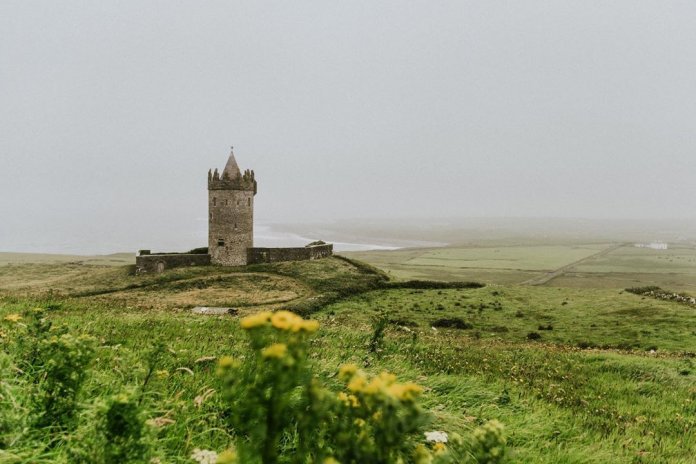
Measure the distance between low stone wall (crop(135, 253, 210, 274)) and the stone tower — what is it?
5.26 feet

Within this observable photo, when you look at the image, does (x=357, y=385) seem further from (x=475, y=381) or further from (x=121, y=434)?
(x=475, y=381)

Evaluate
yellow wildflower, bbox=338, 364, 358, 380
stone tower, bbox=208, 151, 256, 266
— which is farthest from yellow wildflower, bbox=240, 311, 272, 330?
stone tower, bbox=208, 151, 256, 266

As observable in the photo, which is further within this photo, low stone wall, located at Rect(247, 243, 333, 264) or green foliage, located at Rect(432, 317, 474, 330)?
low stone wall, located at Rect(247, 243, 333, 264)

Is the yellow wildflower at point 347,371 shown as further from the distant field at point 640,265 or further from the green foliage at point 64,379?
the distant field at point 640,265

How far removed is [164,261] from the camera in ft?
169

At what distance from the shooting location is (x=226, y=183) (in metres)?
55.1

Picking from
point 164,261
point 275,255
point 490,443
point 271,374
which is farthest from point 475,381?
point 164,261

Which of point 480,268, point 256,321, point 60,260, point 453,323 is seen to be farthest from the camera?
point 60,260

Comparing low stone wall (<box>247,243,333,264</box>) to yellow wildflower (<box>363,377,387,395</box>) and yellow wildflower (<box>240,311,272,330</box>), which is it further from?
yellow wildflower (<box>363,377,387,395</box>)

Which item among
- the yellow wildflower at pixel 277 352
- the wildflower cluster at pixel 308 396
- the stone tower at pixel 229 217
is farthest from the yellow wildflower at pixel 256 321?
the stone tower at pixel 229 217

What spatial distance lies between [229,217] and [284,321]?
5473 centimetres

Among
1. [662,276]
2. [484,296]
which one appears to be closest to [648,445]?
[484,296]

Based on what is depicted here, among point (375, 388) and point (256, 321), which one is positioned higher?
point (256, 321)

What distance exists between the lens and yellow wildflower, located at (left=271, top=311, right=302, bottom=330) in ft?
6.99
